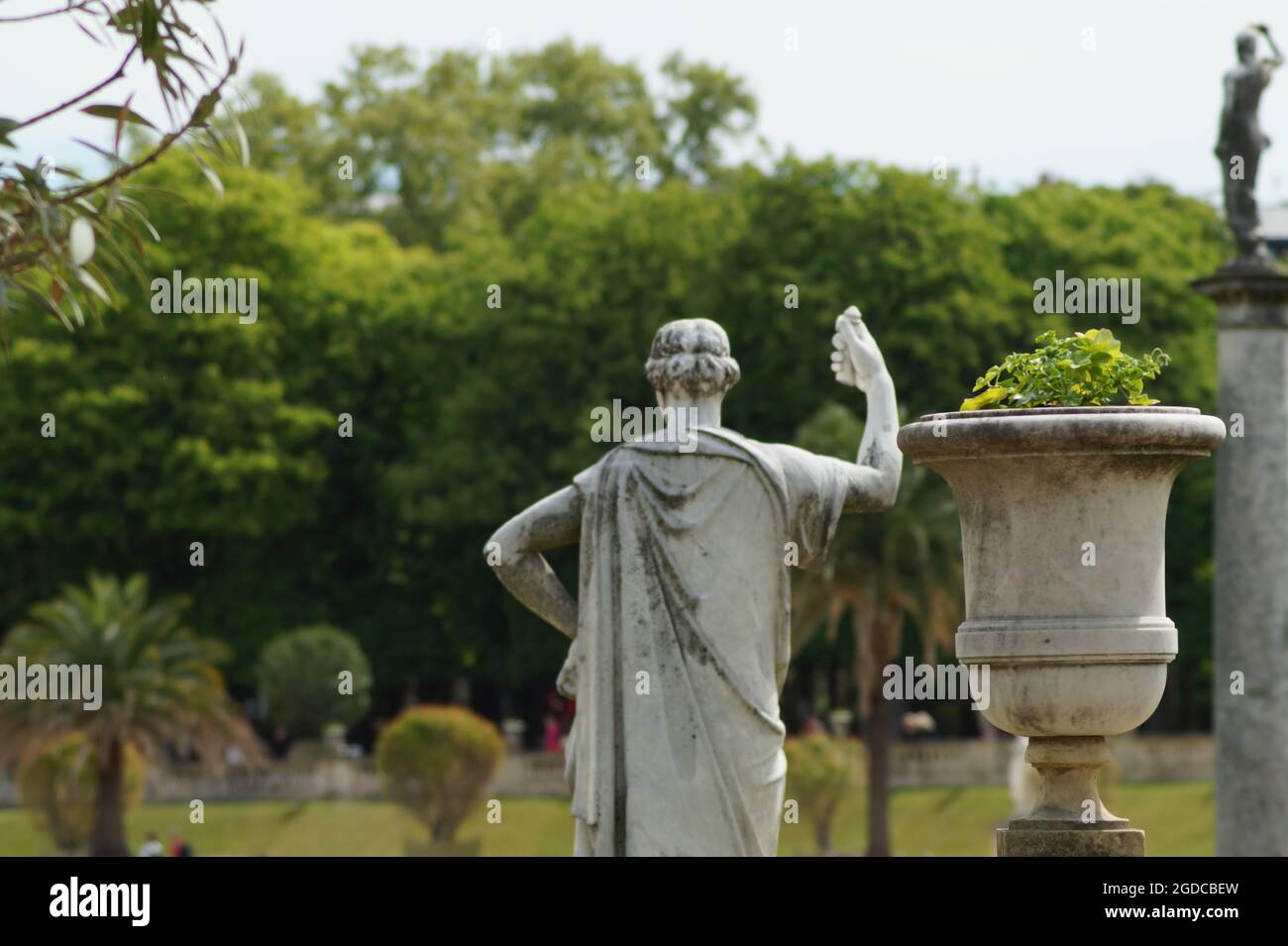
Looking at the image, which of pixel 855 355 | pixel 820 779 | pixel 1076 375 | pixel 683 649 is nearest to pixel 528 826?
pixel 820 779

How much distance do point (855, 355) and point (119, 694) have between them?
34358mm

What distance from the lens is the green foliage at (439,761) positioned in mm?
41531

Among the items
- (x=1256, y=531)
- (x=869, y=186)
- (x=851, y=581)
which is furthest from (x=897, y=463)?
(x=869, y=186)

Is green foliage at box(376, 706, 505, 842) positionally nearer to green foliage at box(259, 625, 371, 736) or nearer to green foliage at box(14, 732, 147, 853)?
green foliage at box(14, 732, 147, 853)

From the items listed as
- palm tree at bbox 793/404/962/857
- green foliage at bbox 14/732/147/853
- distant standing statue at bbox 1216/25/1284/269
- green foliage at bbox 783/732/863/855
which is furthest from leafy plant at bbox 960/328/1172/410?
green foliage at bbox 14/732/147/853

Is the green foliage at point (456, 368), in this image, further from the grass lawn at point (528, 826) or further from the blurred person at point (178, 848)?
the blurred person at point (178, 848)

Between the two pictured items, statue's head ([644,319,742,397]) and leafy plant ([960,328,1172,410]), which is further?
leafy plant ([960,328,1172,410])

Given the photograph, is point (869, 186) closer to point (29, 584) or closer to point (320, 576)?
point (320, 576)

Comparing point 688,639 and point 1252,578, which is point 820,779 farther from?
point 688,639

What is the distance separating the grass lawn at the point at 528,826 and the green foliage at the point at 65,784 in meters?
0.66

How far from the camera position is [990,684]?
839cm

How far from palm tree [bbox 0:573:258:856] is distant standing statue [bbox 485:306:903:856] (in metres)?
34.2

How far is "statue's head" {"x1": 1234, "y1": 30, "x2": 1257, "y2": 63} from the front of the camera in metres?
27.8
